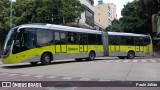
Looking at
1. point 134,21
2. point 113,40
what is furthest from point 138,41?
point 134,21

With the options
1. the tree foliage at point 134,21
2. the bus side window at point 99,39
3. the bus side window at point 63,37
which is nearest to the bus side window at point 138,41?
the bus side window at point 99,39

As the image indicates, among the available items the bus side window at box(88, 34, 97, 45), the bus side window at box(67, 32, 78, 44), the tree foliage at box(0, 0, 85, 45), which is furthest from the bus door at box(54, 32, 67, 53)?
the tree foliage at box(0, 0, 85, 45)

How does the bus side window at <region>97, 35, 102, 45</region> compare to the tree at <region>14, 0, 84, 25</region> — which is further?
the tree at <region>14, 0, 84, 25</region>

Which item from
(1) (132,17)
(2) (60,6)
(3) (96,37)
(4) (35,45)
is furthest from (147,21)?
(4) (35,45)

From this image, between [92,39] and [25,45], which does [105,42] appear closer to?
[92,39]

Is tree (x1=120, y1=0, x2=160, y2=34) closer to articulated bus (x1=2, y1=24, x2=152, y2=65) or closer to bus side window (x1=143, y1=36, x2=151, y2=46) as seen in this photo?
bus side window (x1=143, y1=36, x2=151, y2=46)

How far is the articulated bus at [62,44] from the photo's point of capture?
69.9ft

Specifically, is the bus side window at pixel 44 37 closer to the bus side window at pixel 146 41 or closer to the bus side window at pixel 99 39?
the bus side window at pixel 99 39

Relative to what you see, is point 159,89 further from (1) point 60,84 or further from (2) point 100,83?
(1) point 60,84

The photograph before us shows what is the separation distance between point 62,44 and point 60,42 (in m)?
0.34

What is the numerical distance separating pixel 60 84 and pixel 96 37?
19.1 meters

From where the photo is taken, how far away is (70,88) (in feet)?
35.3

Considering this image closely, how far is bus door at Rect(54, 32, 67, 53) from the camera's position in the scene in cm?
2458

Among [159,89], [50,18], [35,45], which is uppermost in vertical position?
[50,18]
